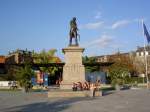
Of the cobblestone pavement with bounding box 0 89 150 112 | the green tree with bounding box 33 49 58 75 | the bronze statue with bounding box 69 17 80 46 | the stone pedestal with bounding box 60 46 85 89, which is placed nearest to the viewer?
the cobblestone pavement with bounding box 0 89 150 112

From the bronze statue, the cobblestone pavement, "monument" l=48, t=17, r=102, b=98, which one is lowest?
the cobblestone pavement

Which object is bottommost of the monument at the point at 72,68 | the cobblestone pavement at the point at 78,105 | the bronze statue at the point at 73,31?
the cobblestone pavement at the point at 78,105

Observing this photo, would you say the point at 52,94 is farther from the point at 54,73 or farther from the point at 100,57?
the point at 100,57

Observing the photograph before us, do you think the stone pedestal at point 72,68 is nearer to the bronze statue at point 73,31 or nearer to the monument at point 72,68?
the monument at point 72,68

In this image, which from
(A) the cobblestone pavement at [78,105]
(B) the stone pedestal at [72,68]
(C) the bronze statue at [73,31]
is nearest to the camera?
(A) the cobblestone pavement at [78,105]

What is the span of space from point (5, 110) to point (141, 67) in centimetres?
10173

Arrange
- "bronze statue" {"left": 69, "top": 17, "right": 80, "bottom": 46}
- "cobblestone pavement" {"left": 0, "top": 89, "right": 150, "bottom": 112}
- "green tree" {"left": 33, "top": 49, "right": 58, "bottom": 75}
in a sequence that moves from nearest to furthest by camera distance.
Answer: "cobblestone pavement" {"left": 0, "top": 89, "right": 150, "bottom": 112}
"bronze statue" {"left": 69, "top": 17, "right": 80, "bottom": 46}
"green tree" {"left": 33, "top": 49, "right": 58, "bottom": 75}

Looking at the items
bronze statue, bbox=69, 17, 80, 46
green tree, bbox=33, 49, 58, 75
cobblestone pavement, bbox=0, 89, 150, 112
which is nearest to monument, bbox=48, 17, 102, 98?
bronze statue, bbox=69, 17, 80, 46

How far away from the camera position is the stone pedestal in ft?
113

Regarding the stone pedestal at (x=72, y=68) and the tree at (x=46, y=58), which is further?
the tree at (x=46, y=58)

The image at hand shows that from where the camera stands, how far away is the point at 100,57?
173 m

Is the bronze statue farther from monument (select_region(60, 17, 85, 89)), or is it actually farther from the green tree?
the green tree

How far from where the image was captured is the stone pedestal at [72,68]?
113ft

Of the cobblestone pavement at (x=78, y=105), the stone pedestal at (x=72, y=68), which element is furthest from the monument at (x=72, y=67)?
the cobblestone pavement at (x=78, y=105)
